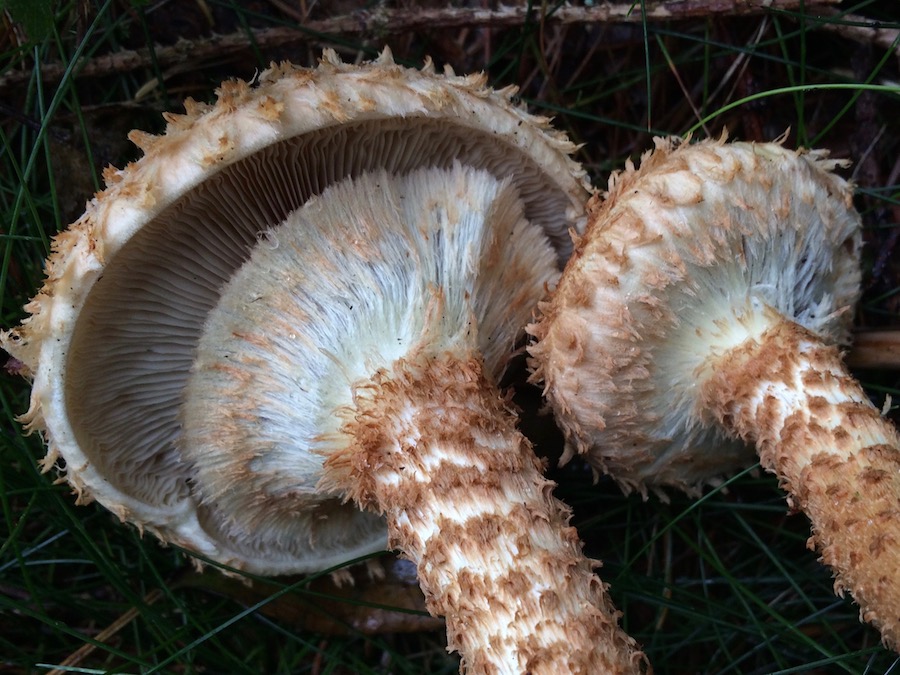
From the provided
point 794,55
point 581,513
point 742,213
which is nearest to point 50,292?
point 742,213

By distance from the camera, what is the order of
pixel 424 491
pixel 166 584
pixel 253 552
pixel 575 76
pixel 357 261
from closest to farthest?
pixel 424 491, pixel 357 261, pixel 253 552, pixel 166 584, pixel 575 76

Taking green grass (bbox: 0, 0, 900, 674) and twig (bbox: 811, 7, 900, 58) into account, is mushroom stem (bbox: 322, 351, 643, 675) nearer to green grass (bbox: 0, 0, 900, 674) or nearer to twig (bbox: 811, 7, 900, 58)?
green grass (bbox: 0, 0, 900, 674)

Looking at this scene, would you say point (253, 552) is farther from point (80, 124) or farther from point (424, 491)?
point (80, 124)

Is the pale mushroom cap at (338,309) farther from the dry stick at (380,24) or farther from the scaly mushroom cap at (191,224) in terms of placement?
the dry stick at (380,24)

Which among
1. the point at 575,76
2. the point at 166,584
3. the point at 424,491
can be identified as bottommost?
the point at 166,584

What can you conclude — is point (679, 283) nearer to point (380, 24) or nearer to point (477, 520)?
point (477, 520)

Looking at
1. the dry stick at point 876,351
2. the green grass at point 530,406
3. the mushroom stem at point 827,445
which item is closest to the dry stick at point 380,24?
the green grass at point 530,406
